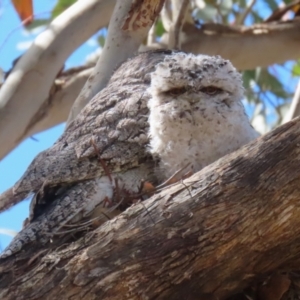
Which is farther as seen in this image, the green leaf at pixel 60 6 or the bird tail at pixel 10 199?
the green leaf at pixel 60 6

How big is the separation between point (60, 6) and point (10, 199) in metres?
1.96

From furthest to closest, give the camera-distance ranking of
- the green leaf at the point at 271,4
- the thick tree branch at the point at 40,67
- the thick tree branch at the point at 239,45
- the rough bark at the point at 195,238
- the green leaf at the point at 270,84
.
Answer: the green leaf at the point at 270,84
the green leaf at the point at 271,4
the thick tree branch at the point at 239,45
the thick tree branch at the point at 40,67
the rough bark at the point at 195,238

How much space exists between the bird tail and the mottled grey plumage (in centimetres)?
1

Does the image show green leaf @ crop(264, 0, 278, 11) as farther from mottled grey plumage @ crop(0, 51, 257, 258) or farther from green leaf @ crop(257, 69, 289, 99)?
mottled grey plumage @ crop(0, 51, 257, 258)

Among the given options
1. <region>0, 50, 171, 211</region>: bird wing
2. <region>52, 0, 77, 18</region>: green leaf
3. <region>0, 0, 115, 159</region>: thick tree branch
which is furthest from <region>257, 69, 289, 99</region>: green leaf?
<region>0, 50, 171, 211</region>: bird wing

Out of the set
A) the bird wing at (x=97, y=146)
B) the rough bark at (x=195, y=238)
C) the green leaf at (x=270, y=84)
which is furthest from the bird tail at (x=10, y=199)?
Result: the green leaf at (x=270, y=84)

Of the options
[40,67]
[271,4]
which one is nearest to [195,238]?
[40,67]

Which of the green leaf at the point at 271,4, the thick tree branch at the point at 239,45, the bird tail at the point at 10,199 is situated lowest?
the bird tail at the point at 10,199

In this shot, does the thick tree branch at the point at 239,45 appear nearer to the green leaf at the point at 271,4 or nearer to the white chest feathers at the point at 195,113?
the green leaf at the point at 271,4

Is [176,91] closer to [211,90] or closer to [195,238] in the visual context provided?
[211,90]

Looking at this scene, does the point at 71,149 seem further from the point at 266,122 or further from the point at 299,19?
the point at 266,122

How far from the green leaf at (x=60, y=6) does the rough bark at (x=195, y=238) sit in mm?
2396

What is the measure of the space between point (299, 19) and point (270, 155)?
88.4 inches

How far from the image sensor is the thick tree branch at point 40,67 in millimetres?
3131
